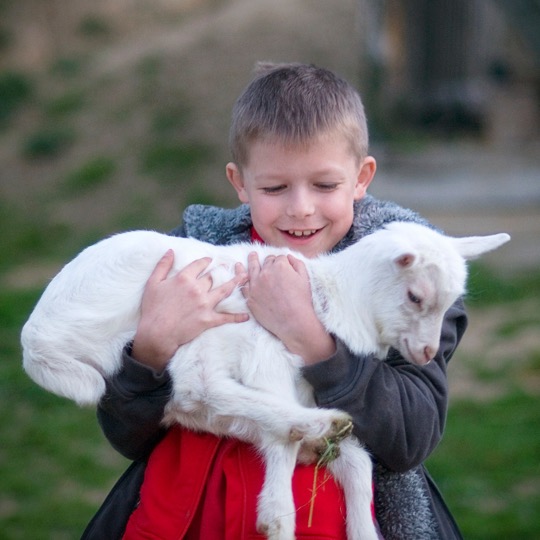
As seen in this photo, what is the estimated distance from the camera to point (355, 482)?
8.27ft

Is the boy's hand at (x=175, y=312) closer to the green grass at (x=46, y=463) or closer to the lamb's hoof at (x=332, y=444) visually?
the lamb's hoof at (x=332, y=444)

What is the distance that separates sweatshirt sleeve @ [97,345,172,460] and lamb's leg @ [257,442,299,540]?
0.29 meters

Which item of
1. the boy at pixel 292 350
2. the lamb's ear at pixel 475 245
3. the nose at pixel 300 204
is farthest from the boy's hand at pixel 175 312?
the lamb's ear at pixel 475 245

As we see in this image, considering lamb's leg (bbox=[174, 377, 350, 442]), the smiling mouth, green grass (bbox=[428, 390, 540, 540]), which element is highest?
the smiling mouth

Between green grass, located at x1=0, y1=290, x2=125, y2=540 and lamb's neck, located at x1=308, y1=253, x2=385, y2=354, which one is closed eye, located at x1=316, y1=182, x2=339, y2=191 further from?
green grass, located at x1=0, y1=290, x2=125, y2=540

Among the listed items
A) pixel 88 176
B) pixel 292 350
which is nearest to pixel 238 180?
pixel 292 350

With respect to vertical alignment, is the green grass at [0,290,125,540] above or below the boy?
below

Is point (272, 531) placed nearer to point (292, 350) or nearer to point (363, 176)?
point (292, 350)

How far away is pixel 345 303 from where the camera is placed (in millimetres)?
2684

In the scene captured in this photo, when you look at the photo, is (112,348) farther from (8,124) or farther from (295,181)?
(8,124)

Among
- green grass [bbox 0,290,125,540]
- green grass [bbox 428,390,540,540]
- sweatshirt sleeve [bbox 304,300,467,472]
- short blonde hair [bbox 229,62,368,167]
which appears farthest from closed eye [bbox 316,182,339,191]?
green grass [bbox 0,290,125,540]

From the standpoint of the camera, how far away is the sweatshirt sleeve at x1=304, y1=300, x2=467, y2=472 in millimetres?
2469

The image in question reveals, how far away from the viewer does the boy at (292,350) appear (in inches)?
98.3

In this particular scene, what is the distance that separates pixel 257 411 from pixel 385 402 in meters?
0.31
